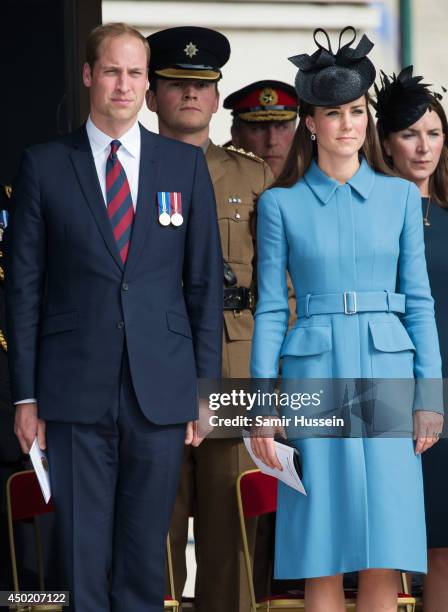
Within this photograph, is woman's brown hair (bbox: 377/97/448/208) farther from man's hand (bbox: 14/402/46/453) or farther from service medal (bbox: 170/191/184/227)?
man's hand (bbox: 14/402/46/453)

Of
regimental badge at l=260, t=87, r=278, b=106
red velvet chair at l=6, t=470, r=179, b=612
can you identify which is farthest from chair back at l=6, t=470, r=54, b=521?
regimental badge at l=260, t=87, r=278, b=106

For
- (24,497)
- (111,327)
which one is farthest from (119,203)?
(24,497)

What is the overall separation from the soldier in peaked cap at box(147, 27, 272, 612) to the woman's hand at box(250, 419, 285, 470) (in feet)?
2.38

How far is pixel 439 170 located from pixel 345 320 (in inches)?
39.6

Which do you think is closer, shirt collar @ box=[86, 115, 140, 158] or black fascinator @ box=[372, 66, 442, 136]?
shirt collar @ box=[86, 115, 140, 158]

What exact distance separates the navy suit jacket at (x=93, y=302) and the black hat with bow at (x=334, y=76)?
1.61 feet

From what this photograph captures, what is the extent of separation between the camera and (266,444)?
471 cm

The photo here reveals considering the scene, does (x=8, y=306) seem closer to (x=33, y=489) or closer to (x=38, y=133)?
(x=33, y=489)

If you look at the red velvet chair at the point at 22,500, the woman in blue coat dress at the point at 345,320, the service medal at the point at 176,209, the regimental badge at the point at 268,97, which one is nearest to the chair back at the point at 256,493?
the red velvet chair at the point at 22,500

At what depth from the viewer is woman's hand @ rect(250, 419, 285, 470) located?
470 centimetres

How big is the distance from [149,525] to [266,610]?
25.2 inches

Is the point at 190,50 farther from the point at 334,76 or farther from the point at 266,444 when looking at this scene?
the point at 266,444

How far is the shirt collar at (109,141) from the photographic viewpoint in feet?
15.9

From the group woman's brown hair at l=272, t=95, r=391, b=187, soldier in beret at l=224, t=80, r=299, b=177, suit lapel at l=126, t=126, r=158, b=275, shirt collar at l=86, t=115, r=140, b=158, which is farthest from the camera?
soldier in beret at l=224, t=80, r=299, b=177
